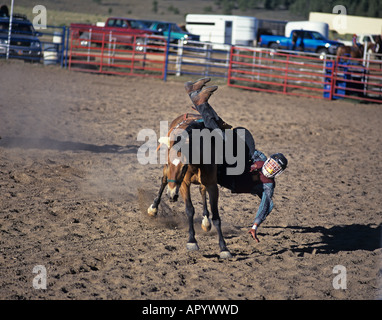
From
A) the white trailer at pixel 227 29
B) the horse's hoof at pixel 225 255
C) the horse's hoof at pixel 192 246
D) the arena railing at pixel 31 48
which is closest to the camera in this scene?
the horse's hoof at pixel 225 255

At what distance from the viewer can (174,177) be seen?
4.31m

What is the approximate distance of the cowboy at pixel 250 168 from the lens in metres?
4.82

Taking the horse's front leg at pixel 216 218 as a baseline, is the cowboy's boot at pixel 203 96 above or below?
above

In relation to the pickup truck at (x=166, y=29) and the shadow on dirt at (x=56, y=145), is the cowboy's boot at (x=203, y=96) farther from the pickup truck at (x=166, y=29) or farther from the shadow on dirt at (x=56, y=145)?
the pickup truck at (x=166, y=29)

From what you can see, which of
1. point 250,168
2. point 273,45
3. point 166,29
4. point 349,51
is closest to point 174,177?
point 250,168

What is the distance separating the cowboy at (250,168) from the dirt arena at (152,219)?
1.57 ft

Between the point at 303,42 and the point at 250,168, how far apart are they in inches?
1050

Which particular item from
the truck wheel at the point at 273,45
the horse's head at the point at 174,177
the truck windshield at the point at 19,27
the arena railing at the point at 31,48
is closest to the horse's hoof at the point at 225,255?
the horse's head at the point at 174,177

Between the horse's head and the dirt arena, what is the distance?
65 cm

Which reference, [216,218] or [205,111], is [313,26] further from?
[216,218]

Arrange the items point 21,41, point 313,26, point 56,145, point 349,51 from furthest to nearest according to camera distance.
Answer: point 313,26 → point 21,41 → point 349,51 → point 56,145

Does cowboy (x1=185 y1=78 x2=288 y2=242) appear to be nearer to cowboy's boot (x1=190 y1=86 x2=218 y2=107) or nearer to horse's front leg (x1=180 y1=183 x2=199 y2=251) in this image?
cowboy's boot (x1=190 y1=86 x2=218 y2=107)

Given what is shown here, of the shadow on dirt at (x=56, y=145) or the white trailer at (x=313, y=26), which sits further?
the white trailer at (x=313, y=26)
